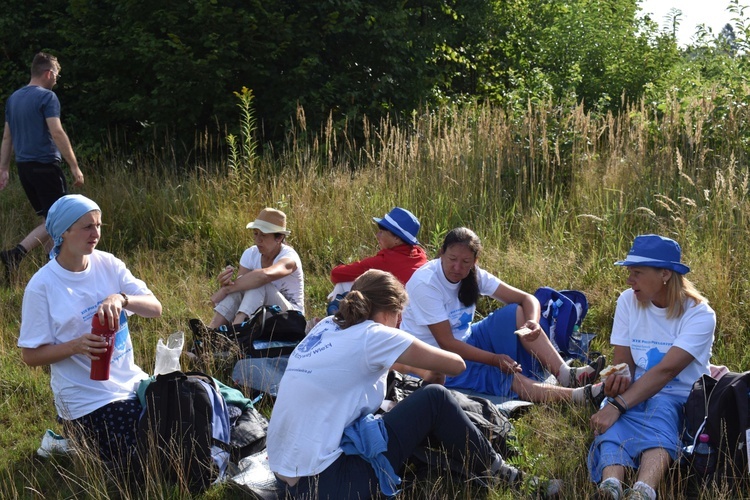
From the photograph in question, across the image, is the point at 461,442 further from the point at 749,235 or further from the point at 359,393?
the point at 749,235

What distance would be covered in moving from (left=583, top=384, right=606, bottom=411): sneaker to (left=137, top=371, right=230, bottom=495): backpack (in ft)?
6.71

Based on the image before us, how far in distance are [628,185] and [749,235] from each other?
1377mm

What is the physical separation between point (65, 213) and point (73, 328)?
0.57m

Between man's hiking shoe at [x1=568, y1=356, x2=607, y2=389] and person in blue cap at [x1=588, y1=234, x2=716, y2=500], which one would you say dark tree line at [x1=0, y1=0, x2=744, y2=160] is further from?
person in blue cap at [x1=588, y1=234, x2=716, y2=500]

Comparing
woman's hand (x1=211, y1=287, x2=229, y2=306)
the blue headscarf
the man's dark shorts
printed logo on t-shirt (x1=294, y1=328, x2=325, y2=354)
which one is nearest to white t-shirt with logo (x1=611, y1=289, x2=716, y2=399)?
printed logo on t-shirt (x1=294, y1=328, x2=325, y2=354)

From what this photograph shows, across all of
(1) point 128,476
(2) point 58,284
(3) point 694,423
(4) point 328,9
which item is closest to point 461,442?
(3) point 694,423

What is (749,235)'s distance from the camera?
621 centimetres

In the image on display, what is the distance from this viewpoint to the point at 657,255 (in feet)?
14.1

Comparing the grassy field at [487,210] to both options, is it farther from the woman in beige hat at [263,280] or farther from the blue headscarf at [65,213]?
the blue headscarf at [65,213]

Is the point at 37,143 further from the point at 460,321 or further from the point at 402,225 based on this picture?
the point at 460,321

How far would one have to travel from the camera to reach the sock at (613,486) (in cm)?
374

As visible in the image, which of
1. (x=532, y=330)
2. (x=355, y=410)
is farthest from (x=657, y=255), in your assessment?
(x=355, y=410)

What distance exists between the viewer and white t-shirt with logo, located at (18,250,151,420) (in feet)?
13.6

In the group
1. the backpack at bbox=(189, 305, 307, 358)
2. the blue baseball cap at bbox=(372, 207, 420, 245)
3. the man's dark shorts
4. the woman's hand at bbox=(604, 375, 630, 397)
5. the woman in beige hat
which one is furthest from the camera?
the man's dark shorts
